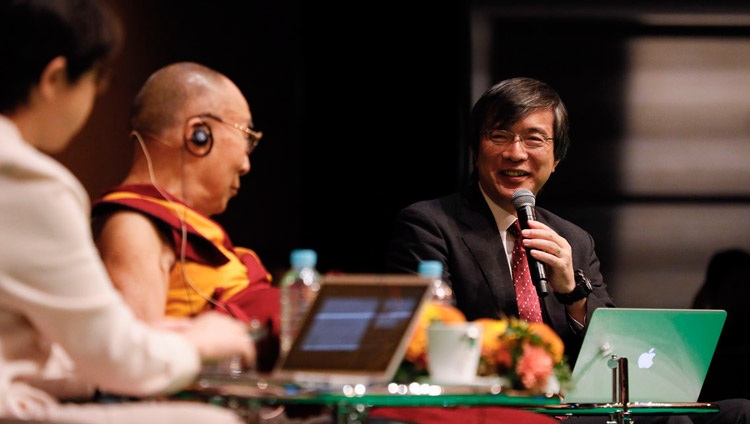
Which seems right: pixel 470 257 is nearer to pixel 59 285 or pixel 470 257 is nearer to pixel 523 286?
pixel 523 286

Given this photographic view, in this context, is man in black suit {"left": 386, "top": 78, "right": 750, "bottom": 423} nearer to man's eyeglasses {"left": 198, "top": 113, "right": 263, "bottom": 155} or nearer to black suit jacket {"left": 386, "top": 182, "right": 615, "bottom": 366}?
black suit jacket {"left": 386, "top": 182, "right": 615, "bottom": 366}

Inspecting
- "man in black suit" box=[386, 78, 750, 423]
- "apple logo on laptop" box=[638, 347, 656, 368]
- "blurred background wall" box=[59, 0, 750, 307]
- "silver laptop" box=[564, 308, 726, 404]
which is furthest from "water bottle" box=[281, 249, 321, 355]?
"blurred background wall" box=[59, 0, 750, 307]

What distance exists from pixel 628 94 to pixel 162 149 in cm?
323

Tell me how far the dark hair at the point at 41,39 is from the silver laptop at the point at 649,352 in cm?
129

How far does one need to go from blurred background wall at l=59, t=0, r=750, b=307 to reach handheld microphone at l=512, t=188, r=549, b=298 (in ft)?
5.68

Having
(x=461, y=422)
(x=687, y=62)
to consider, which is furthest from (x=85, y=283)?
(x=687, y=62)

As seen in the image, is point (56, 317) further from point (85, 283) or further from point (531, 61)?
point (531, 61)

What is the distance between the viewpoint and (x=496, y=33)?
527cm

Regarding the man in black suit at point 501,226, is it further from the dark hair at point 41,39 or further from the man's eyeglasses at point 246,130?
the dark hair at point 41,39

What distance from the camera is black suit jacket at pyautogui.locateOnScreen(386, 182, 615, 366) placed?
3.28 m

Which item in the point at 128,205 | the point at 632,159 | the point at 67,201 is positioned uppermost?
the point at 67,201

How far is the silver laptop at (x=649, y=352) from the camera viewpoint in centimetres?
265

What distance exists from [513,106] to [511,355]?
1588 mm

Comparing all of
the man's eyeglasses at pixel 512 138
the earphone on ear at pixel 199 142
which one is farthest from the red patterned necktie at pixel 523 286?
the earphone on ear at pixel 199 142
